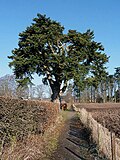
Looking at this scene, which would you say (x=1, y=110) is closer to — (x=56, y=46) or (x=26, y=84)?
(x=26, y=84)

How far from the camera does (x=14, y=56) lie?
41906 millimetres

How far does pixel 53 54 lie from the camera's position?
131 ft

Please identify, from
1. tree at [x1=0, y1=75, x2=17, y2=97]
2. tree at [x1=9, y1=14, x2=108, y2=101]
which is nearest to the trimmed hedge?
tree at [x1=0, y1=75, x2=17, y2=97]

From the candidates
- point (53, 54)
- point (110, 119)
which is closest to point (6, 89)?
point (110, 119)

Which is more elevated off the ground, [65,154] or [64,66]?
[64,66]

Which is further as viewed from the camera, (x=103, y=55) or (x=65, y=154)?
(x=103, y=55)

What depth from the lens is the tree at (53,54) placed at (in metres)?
39.8

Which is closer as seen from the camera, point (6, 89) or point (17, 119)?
point (17, 119)

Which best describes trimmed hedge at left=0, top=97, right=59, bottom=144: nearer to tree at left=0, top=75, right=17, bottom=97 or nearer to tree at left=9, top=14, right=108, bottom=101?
tree at left=0, top=75, right=17, bottom=97

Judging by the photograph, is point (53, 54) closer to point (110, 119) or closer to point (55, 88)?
point (55, 88)

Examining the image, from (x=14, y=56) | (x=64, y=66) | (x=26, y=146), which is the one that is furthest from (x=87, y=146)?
(x=14, y=56)

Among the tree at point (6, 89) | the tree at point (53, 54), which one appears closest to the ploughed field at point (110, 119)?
the tree at point (6, 89)

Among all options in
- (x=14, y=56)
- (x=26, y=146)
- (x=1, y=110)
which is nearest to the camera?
(x=1, y=110)

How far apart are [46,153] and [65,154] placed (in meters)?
0.69
